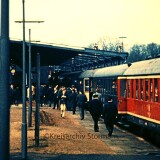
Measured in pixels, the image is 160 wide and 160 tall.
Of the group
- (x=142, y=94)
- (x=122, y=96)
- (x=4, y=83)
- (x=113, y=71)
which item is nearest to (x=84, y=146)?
(x=142, y=94)

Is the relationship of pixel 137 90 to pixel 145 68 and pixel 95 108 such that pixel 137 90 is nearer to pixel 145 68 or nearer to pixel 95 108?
pixel 145 68

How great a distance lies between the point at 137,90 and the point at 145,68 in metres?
1.65

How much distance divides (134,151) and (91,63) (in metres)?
33.2

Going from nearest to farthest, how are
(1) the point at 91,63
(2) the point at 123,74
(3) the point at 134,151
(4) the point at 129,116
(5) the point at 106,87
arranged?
(3) the point at 134,151 < (4) the point at 129,116 < (2) the point at 123,74 < (5) the point at 106,87 < (1) the point at 91,63

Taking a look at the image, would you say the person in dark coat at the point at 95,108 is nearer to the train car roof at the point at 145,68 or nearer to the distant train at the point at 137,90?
the distant train at the point at 137,90

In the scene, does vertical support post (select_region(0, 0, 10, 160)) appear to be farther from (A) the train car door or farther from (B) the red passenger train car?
(A) the train car door

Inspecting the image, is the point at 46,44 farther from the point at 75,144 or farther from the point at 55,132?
the point at 75,144

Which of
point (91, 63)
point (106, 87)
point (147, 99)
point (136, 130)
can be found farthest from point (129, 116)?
point (91, 63)

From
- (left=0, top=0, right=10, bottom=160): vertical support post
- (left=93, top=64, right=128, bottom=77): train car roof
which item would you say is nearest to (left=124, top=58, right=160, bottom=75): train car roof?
(left=93, top=64, right=128, bottom=77): train car roof

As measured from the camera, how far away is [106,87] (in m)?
30.4

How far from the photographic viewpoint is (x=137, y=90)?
866 inches

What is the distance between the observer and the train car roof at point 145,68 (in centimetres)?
1883

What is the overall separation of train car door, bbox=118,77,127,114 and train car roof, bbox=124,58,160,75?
802 millimetres

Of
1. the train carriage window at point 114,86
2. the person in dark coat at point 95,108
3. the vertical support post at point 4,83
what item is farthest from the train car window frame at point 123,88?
the vertical support post at point 4,83
